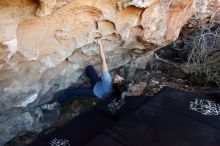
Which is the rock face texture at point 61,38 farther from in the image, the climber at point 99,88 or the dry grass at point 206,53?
the dry grass at point 206,53

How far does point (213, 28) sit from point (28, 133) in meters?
2.52

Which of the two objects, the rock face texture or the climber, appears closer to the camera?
the rock face texture

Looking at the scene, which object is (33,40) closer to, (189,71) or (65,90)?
(65,90)

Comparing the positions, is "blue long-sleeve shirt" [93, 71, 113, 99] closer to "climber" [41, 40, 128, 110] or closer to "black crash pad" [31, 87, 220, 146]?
"climber" [41, 40, 128, 110]

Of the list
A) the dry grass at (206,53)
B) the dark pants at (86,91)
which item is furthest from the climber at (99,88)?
the dry grass at (206,53)

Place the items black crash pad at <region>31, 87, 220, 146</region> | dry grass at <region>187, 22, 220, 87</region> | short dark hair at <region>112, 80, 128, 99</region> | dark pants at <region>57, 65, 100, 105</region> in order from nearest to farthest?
black crash pad at <region>31, 87, 220, 146</region> < short dark hair at <region>112, 80, 128, 99</region> < dark pants at <region>57, 65, 100, 105</region> < dry grass at <region>187, 22, 220, 87</region>

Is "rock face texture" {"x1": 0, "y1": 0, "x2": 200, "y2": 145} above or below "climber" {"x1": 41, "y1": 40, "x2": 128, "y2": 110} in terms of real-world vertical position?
above

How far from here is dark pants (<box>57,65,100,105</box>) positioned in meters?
Answer: 3.50

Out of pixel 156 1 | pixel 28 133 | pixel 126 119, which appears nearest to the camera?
pixel 126 119

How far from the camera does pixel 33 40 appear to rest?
271cm

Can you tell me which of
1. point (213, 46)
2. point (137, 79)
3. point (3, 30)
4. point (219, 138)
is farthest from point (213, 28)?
point (3, 30)

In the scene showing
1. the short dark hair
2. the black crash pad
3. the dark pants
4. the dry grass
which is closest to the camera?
the black crash pad

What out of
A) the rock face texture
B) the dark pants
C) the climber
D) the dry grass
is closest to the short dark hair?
the climber

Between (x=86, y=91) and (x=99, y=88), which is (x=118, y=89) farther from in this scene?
(x=86, y=91)
